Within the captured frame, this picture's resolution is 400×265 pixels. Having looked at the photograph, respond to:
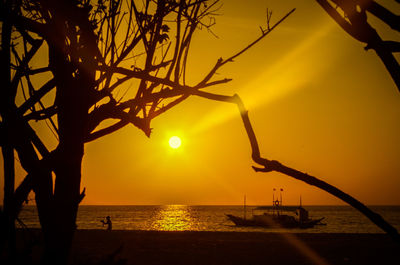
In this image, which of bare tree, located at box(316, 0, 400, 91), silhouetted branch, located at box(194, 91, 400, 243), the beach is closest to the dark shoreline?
the beach

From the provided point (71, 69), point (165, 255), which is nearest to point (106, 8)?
point (71, 69)

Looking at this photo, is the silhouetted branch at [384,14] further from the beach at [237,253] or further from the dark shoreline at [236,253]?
the beach at [237,253]

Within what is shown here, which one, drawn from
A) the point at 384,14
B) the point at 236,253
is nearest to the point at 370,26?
the point at 384,14

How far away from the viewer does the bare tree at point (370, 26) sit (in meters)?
0.91

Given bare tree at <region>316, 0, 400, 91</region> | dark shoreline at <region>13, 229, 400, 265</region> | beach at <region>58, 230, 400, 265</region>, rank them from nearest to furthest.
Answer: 1. bare tree at <region>316, 0, 400, 91</region>
2. dark shoreline at <region>13, 229, 400, 265</region>
3. beach at <region>58, 230, 400, 265</region>

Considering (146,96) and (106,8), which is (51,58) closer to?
(146,96)

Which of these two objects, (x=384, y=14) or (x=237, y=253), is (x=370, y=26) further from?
(x=237, y=253)

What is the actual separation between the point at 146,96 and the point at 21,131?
3.42 ft

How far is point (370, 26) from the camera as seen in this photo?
3.06ft

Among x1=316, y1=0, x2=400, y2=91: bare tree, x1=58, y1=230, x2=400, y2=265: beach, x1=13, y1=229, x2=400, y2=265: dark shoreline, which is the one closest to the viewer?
x1=316, y1=0, x2=400, y2=91: bare tree

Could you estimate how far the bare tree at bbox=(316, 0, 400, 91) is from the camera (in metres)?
0.91

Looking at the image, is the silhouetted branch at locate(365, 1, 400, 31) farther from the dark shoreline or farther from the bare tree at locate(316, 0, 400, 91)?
the dark shoreline

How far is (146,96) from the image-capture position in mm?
3143

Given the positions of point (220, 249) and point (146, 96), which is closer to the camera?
point (146, 96)
